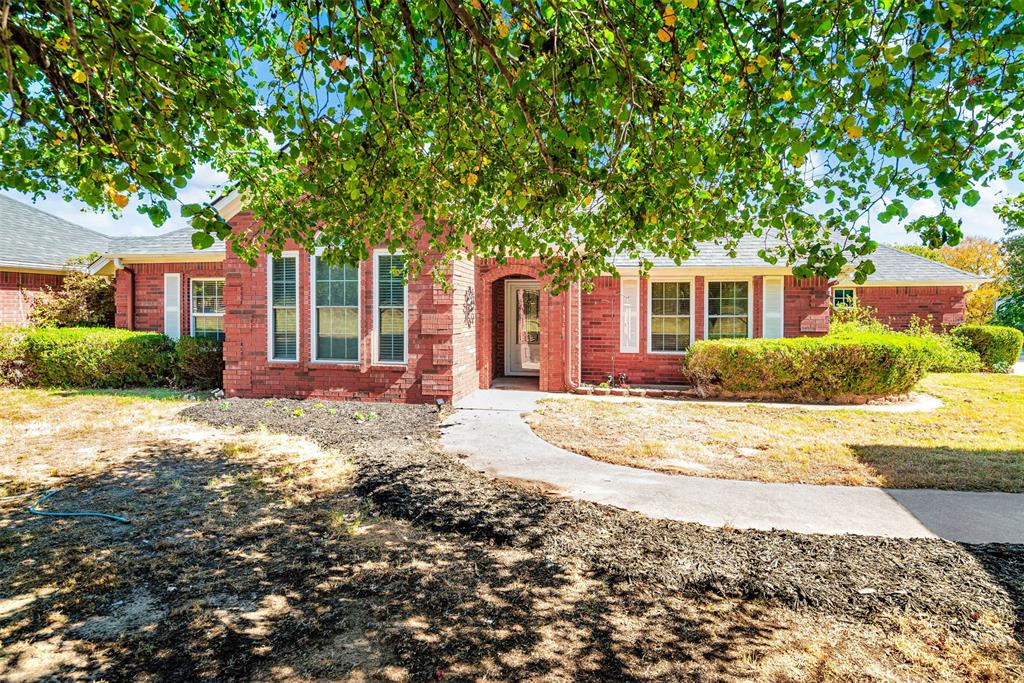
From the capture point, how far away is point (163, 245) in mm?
14961

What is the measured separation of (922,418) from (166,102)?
11.6m

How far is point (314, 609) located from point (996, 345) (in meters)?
21.3

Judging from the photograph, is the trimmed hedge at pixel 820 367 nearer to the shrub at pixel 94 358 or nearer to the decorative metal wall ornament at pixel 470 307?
the decorative metal wall ornament at pixel 470 307

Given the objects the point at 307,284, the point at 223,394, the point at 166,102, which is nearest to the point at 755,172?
the point at 166,102

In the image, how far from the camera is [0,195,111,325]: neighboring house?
1506 cm

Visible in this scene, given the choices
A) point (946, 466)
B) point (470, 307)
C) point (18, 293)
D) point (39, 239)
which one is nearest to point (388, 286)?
point (470, 307)

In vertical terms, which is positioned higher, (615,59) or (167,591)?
(615,59)

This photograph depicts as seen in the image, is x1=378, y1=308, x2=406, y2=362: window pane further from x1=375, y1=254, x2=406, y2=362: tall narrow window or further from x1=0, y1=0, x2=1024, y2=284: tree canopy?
x1=0, y1=0, x2=1024, y2=284: tree canopy

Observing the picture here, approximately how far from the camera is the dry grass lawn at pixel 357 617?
9.09 feet

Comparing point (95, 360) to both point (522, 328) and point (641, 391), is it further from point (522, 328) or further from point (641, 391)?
point (641, 391)

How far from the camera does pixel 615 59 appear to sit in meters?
3.77

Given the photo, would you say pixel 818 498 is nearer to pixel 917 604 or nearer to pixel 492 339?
pixel 917 604

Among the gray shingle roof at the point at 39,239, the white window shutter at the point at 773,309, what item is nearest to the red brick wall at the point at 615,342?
the white window shutter at the point at 773,309

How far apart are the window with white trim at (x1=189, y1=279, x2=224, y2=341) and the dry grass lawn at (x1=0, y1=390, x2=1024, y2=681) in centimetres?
975
